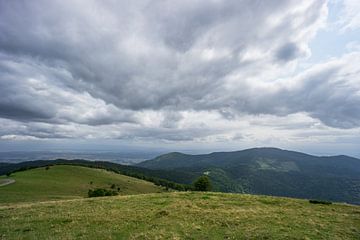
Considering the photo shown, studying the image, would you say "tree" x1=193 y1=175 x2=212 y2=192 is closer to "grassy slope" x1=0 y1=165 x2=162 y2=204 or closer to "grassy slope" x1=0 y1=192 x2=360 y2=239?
"grassy slope" x1=0 y1=165 x2=162 y2=204

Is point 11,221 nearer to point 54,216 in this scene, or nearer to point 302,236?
point 54,216

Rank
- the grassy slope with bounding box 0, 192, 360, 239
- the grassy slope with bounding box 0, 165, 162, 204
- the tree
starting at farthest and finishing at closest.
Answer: the tree, the grassy slope with bounding box 0, 165, 162, 204, the grassy slope with bounding box 0, 192, 360, 239

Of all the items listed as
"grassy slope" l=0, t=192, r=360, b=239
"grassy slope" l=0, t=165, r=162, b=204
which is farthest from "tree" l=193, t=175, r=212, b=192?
"grassy slope" l=0, t=192, r=360, b=239

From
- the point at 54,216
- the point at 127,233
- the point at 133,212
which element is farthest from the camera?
the point at 133,212

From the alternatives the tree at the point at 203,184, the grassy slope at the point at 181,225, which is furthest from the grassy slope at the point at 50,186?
the tree at the point at 203,184

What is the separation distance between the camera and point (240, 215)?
19969 millimetres

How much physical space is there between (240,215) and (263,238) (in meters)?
6.04


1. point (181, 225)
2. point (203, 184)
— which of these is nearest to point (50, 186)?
point (203, 184)

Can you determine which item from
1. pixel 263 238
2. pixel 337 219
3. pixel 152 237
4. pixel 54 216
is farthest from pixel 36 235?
pixel 337 219

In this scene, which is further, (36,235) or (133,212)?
(133,212)

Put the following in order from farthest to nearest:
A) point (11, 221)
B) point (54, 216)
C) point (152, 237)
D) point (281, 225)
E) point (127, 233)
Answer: point (54, 216) → point (11, 221) → point (281, 225) → point (127, 233) → point (152, 237)

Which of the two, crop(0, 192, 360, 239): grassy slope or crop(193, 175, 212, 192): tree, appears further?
crop(193, 175, 212, 192): tree

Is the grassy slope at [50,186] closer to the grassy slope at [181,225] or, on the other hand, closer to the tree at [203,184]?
the grassy slope at [181,225]

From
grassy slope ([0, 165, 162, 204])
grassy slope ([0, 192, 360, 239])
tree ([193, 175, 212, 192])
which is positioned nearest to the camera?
grassy slope ([0, 192, 360, 239])
